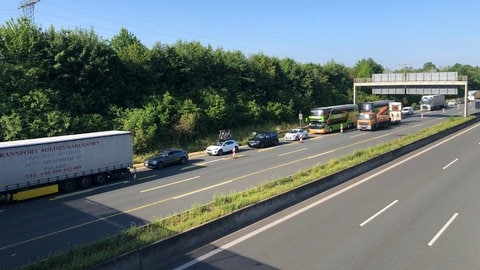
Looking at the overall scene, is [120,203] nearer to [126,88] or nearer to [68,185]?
[68,185]

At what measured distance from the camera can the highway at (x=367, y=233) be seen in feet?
35.8

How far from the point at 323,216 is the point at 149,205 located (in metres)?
8.06

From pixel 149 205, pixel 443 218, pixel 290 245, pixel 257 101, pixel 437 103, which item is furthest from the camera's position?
pixel 437 103

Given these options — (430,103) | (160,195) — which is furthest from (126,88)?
(430,103)

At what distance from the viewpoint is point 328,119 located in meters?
56.1

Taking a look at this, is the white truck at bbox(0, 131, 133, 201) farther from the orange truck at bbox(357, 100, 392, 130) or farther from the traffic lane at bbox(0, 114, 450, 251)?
the orange truck at bbox(357, 100, 392, 130)

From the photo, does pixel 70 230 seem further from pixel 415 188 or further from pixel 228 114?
pixel 228 114

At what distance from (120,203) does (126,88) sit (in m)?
29.0

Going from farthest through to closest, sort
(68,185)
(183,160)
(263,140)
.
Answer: (263,140)
(183,160)
(68,185)

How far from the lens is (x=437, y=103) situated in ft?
346

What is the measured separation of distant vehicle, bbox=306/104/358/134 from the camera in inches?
2186

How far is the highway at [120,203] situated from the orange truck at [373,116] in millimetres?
24649

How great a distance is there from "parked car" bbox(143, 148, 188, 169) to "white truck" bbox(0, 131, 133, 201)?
3077mm

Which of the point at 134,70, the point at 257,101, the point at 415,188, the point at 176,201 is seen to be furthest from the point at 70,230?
the point at 257,101
